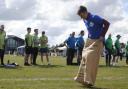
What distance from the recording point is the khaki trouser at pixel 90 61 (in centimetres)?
1362

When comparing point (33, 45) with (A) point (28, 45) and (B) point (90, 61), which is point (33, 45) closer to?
(A) point (28, 45)

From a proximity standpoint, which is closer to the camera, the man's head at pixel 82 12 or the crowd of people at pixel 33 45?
the man's head at pixel 82 12

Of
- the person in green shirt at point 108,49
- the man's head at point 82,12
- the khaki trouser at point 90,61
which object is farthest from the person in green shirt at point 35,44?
the man's head at point 82,12

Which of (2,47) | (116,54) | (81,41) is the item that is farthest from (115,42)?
(2,47)

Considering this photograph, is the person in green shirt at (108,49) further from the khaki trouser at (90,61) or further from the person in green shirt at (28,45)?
the khaki trouser at (90,61)

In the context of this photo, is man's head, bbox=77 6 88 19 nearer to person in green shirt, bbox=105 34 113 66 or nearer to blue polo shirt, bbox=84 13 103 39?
blue polo shirt, bbox=84 13 103 39

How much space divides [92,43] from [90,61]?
20.7 inches

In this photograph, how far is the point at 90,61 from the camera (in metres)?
13.7

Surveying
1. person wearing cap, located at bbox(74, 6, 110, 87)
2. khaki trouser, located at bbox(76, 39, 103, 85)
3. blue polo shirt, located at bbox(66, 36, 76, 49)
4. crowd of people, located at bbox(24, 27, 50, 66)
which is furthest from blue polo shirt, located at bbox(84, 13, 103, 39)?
blue polo shirt, located at bbox(66, 36, 76, 49)

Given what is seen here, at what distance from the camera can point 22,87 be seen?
1302 centimetres

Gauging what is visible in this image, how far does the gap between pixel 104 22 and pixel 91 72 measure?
1.45 meters

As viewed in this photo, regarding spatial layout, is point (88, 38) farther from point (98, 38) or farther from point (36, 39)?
point (36, 39)

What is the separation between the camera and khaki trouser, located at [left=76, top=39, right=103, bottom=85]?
13.6 metres

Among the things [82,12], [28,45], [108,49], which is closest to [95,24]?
[82,12]
